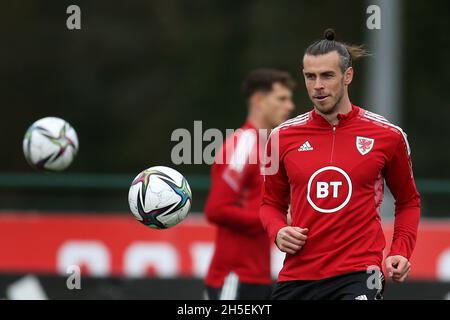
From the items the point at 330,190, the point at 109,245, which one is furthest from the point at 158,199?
the point at 109,245

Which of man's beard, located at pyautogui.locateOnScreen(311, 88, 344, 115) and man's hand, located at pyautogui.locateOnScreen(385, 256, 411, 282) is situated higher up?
man's beard, located at pyautogui.locateOnScreen(311, 88, 344, 115)

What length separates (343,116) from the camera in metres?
5.95

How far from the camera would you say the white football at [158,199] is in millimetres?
6488

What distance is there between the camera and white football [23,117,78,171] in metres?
7.68

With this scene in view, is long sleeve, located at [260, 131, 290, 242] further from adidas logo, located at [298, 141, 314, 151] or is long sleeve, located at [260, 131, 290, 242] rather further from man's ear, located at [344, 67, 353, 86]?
man's ear, located at [344, 67, 353, 86]

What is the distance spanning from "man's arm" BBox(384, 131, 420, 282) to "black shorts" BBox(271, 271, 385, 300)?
190 millimetres

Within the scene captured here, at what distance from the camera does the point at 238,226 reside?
25.0ft

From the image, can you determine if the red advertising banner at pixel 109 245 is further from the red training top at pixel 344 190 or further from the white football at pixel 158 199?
the red training top at pixel 344 190

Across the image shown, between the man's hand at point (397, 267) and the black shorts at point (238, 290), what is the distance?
2.09m

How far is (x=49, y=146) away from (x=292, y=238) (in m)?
2.56
